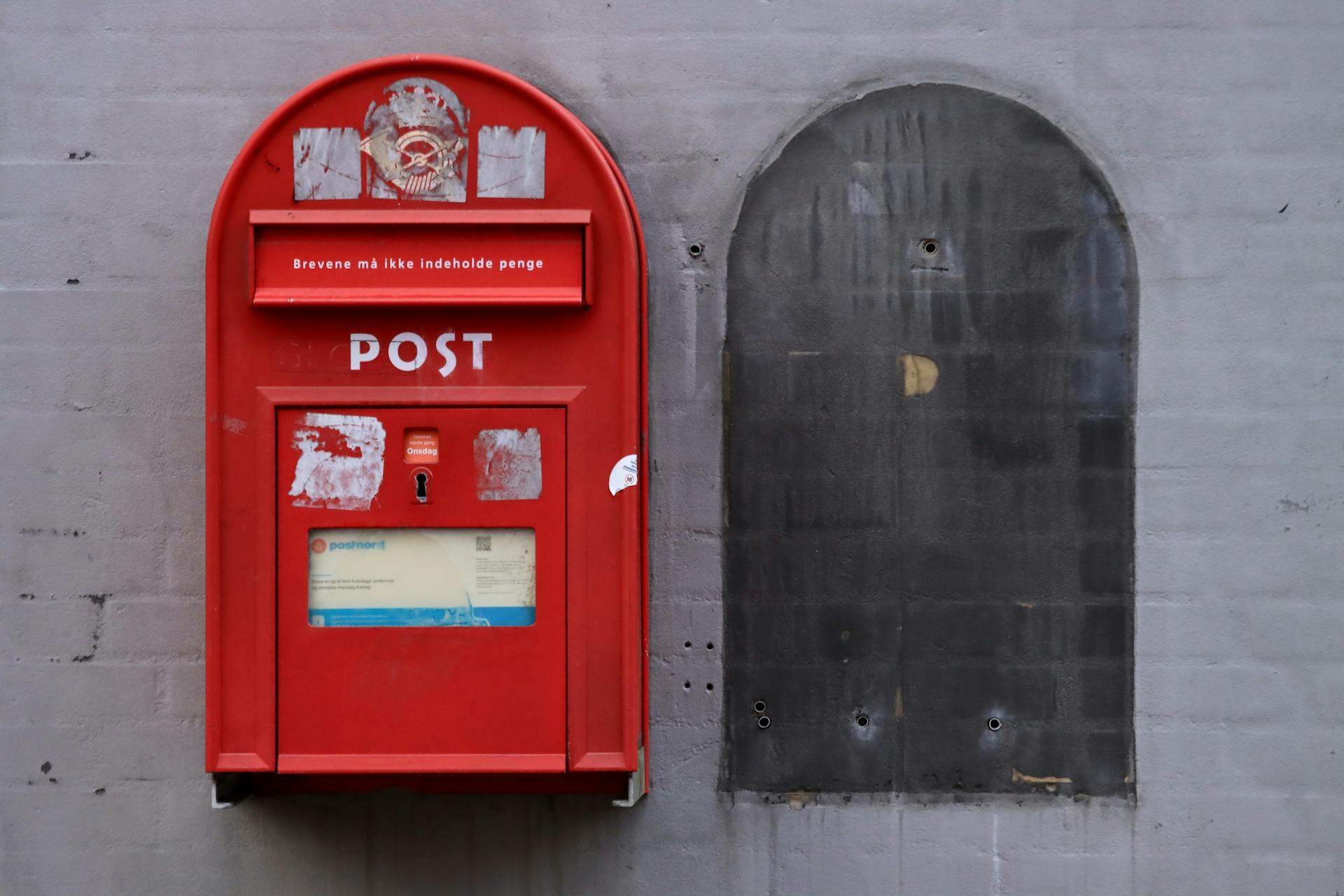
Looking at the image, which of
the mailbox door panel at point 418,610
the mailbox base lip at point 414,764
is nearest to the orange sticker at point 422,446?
the mailbox door panel at point 418,610

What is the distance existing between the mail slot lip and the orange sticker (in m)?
0.28

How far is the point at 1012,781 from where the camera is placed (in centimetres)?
238

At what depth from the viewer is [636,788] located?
2.25 m

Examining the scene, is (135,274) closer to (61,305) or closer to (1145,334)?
(61,305)

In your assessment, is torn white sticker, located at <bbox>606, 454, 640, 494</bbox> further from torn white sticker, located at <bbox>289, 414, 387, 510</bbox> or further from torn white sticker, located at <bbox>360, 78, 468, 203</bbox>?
torn white sticker, located at <bbox>360, 78, 468, 203</bbox>

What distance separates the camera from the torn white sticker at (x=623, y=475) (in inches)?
80.5

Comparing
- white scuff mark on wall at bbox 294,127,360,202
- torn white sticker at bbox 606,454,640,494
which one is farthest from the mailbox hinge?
white scuff mark on wall at bbox 294,127,360,202

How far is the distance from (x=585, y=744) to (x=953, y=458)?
1137 millimetres

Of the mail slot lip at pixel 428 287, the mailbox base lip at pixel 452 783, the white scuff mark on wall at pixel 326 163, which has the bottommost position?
the mailbox base lip at pixel 452 783

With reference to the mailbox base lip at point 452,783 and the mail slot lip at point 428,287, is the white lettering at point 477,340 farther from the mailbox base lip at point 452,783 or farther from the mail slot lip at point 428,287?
the mailbox base lip at point 452,783

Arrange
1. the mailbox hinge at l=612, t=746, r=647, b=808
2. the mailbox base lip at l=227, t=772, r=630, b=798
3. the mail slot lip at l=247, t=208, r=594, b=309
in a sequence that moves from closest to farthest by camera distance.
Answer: the mail slot lip at l=247, t=208, r=594, b=309, the mailbox hinge at l=612, t=746, r=647, b=808, the mailbox base lip at l=227, t=772, r=630, b=798

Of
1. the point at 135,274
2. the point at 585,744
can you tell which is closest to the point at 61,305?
the point at 135,274

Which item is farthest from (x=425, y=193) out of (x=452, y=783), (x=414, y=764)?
(x=452, y=783)

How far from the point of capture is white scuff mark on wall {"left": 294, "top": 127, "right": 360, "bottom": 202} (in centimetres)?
206
